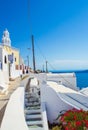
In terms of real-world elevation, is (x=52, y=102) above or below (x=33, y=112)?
above

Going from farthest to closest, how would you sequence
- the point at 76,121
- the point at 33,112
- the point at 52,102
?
1. the point at 52,102
2. the point at 33,112
3. the point at 76,121

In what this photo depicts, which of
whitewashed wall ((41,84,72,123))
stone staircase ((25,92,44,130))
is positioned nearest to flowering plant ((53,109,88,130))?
stone staircase ((25,92,44,130))

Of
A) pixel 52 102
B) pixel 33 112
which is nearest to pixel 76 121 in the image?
pixel 33 112

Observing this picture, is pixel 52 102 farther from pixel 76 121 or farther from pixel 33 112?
pixel 76 121

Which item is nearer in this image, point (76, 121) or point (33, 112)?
point (76, 121)

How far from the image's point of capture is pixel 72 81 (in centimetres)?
2323

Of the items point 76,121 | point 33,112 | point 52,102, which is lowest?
point 33,112

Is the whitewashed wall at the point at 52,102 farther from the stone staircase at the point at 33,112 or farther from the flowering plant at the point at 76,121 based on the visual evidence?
the flowering plant at the point at 76,121

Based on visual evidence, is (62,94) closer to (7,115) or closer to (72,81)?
(7,115)

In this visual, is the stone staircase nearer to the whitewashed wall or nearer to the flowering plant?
the whitewashed wall

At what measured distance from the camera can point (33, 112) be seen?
11.5 meters

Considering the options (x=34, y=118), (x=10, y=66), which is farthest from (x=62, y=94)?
(x=10, y=66)

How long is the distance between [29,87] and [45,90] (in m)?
2.57

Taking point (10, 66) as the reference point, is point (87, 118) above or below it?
below
